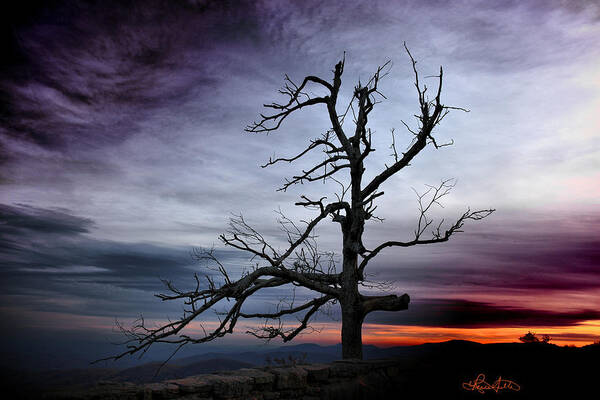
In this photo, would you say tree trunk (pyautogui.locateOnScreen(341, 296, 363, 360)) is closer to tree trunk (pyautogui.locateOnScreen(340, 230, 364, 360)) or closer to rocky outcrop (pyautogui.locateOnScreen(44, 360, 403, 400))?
tree trunk (pyautogui.locateOnScreen(340, 230, 364, 360))

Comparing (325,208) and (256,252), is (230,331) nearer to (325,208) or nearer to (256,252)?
(256,252)

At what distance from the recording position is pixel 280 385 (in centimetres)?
486

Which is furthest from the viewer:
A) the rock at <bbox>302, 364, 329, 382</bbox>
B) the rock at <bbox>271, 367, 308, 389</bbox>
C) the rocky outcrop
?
the rock at <bbox>302, 364, 329, 382</bbox>

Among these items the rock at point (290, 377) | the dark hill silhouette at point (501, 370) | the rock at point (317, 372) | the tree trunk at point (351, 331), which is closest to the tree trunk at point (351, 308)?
the tree trunk at point (351, 331)

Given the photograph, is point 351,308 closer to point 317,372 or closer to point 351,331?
point 351,331

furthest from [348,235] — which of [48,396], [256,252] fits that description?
[48,396]

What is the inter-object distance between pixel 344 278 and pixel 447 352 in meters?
2.48

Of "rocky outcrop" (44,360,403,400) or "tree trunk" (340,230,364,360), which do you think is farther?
"tree trunk" (340,230,364,360)

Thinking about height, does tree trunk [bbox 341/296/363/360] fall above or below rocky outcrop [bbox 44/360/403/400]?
above

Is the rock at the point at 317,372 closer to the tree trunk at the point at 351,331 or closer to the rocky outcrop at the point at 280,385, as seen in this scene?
the rocky outcrop at the point at 280,385

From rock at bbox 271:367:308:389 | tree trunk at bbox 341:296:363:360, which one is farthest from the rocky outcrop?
tree trunk at bbox 341:296:363:360

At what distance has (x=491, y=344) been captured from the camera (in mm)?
6719

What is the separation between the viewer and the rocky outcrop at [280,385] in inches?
156

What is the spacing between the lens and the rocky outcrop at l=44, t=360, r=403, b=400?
3.96 m
